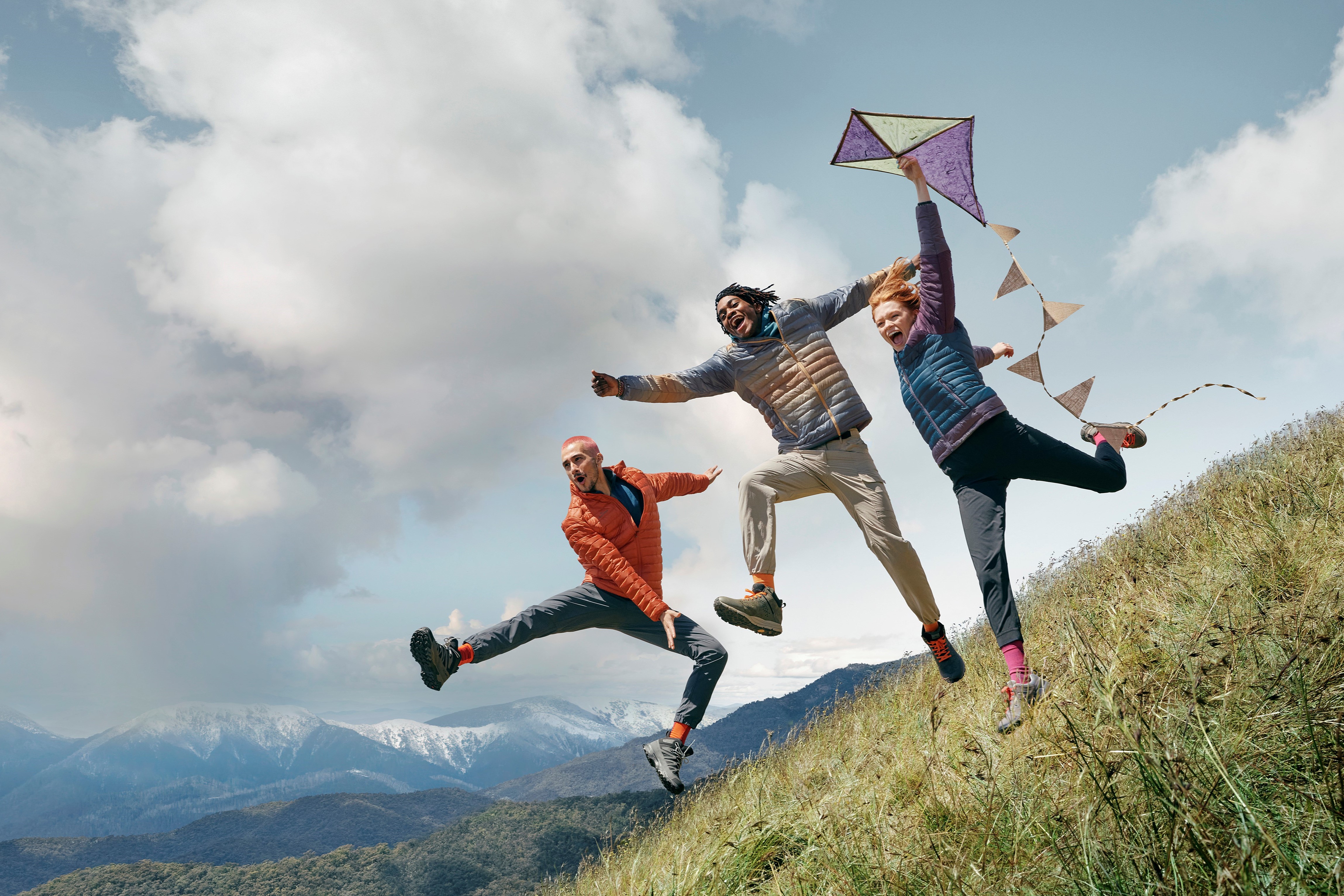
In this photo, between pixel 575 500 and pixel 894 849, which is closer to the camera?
pixel 894 849

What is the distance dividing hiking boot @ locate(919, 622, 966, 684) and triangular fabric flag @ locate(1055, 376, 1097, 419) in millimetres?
1670

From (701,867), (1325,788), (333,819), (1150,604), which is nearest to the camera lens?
(1325,788)

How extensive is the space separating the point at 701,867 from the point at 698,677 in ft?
4.42

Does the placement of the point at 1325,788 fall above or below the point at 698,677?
below

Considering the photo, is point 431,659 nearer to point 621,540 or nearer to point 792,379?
point 621,540

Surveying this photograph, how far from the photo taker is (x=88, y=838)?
52.9 meters

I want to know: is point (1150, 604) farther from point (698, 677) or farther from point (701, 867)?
point (701, 867)

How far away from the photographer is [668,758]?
13.4 ft

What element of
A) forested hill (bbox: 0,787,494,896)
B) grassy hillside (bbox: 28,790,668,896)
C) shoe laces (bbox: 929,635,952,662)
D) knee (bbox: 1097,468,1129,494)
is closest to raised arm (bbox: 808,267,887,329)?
knee (bbox: 1097,468,1129,494)

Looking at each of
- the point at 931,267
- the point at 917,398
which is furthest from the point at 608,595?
the point at 931,267

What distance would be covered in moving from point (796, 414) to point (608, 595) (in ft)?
6.06

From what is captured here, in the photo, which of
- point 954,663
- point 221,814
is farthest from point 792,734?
A: point 221,814

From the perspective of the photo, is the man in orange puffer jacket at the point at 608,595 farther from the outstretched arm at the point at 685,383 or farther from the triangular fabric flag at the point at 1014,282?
the triangular fabric flag at the point at 1014,282

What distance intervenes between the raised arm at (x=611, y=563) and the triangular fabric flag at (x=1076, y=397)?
295 cm
